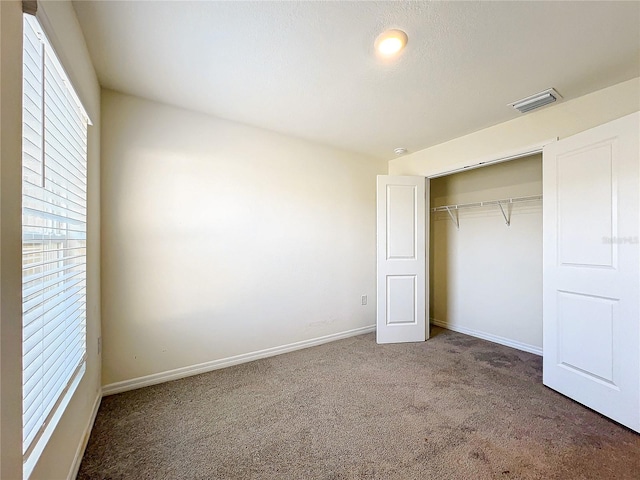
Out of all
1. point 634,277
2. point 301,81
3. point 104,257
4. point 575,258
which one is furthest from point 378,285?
point 104,257

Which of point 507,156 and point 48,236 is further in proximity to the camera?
point 507,156

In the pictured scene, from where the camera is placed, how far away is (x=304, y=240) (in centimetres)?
323

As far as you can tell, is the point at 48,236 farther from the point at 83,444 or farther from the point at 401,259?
the point at 401,259

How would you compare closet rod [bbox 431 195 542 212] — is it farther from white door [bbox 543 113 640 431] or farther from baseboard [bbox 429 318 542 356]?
baseboard [bbox 429 318 542 356]

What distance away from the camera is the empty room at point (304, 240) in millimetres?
1299

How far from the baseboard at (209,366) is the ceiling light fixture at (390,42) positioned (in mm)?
2839

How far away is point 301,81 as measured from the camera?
2066 millimetres

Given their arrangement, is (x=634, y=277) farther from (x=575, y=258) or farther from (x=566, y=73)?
(x=566, y=73)

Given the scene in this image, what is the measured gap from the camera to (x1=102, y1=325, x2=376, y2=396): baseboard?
2242 mm

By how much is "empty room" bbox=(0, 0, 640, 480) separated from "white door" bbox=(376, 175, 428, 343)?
0.12 feet

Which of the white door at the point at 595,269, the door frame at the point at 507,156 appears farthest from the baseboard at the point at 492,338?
the door frame at the point at 507,156

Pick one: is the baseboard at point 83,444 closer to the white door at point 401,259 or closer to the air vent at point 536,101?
the white door at point 401,259

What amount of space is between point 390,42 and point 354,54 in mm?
235

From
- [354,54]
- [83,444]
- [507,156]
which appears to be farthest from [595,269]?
[83,444]
